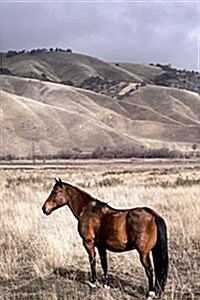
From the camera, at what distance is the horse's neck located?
935 centimetres

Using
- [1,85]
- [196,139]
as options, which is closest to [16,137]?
[196,139]

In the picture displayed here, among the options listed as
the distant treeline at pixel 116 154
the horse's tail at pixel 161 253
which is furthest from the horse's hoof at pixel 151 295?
the distant treeline at pixel 116 154

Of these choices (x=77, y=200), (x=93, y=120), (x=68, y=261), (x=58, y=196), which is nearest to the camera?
(x=77, y=200)

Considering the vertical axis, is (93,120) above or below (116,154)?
above

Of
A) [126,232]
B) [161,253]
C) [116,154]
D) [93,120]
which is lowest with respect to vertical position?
[161,253]

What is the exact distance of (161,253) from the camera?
8.30 meters

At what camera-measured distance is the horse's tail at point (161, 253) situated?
825 cm

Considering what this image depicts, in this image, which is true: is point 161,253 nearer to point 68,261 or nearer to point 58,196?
point 58,196

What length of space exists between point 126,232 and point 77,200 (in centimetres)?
128

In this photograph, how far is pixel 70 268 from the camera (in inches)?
423

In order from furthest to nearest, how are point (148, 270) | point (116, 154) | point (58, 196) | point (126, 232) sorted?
point (116, 154), point (58, 196), point (126, 232), point (148, 270)

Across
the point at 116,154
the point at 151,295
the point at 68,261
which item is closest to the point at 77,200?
the point at 151,295

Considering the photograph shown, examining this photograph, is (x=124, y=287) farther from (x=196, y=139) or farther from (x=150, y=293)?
(x=196, y=139)

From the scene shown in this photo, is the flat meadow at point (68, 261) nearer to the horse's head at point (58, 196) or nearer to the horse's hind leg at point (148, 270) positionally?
the horse's hind leg at point (148, 270)
